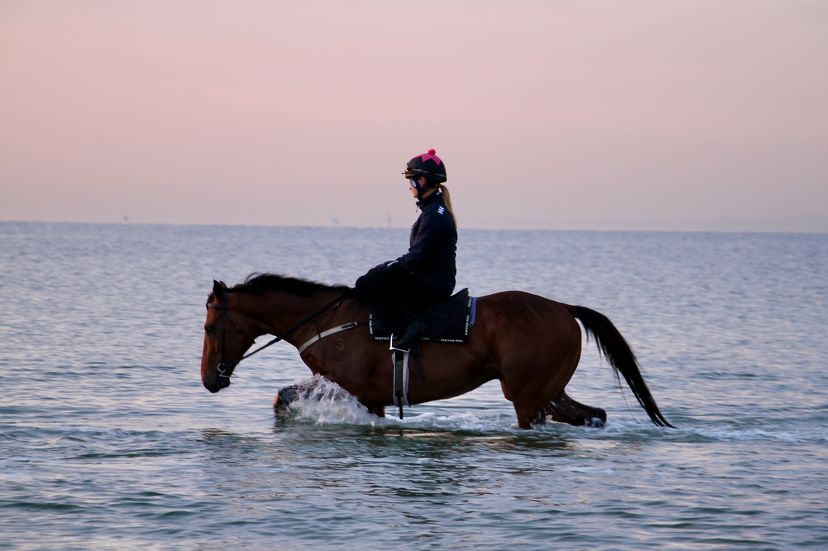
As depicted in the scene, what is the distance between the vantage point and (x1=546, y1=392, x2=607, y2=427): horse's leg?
11.8 meters

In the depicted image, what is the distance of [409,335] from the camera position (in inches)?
442

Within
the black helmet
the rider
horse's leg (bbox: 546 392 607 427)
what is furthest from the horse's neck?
horse's leg (bbox: 546 392 607 427)

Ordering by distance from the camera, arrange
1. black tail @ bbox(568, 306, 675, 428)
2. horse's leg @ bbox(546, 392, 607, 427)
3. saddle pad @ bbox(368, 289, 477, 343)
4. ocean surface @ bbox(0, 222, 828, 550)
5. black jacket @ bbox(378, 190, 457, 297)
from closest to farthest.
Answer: ocean surface @ bbox(0, 222, 828, 550) → black jacket @ bbox(378, 190, 457, 297) → saddle pad @ bbox(368, 289, 477, 343) → black tail @ bbox(568, 306, 675, 428) → horse's leg @ bbox(546, 392, 607, 427)

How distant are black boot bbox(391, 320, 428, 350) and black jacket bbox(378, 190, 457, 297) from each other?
41cm

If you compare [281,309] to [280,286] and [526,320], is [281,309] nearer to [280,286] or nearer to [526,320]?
[280,286]

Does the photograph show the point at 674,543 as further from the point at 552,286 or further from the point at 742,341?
the point at 552,286

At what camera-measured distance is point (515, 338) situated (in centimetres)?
1119

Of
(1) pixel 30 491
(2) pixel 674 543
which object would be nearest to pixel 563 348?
(2) pixel 674 543

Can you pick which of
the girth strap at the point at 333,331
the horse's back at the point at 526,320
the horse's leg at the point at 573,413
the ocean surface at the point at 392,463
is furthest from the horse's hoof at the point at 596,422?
the girth strap at the point at 333,331

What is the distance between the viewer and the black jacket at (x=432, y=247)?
11.2m

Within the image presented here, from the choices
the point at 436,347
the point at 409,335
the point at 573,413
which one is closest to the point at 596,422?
the point at 573,413

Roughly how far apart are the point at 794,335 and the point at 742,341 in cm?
220

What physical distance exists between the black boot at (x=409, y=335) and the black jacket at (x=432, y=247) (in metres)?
0.41

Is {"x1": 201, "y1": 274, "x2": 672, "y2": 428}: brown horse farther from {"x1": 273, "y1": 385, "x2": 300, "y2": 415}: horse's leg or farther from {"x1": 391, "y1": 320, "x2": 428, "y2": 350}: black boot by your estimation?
{"x1": 391, "y1": 320, "x2": 428, "y2": 350}: black boot
